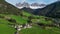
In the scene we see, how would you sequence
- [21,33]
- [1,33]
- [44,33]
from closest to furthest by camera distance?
[1,33] < [21,33] < [44,33]

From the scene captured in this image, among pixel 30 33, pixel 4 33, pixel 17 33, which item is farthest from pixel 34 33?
pixel 4 33

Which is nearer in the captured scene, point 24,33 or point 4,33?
point 4,33

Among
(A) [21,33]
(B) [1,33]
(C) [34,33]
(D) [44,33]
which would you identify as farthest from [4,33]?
(D) [44,33]

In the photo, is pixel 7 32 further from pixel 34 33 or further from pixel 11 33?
pixel 34 33

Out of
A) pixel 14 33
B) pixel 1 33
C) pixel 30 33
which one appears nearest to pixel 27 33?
pixel 30 33

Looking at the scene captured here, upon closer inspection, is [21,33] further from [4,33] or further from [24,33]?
[4,33]

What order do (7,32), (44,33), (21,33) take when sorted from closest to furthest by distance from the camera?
(7,32)
(21,33)
(44,33)

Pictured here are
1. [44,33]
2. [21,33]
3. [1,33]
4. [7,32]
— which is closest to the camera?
[1,33]

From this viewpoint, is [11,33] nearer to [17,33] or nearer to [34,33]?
[17,33]
